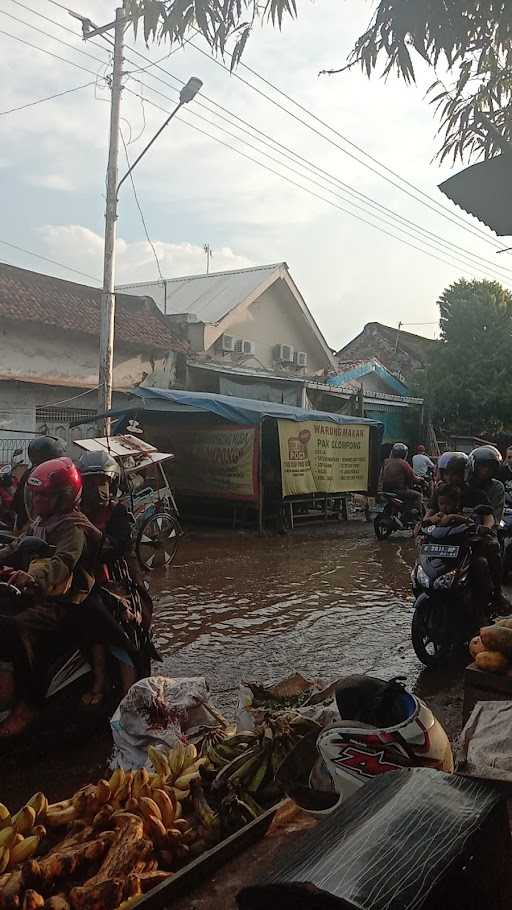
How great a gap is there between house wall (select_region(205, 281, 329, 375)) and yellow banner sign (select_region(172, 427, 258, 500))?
8041 mm

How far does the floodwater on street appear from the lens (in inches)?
223

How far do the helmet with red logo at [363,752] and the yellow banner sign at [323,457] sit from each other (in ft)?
36.0

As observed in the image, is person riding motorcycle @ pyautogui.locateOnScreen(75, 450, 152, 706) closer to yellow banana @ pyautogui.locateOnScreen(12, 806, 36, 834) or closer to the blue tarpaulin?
yellow banana @ pyautogui.locateOnScreen(12, 806, 36, 834)

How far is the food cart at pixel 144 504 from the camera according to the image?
9781 millimetres

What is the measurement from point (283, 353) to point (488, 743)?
22007 millimetres

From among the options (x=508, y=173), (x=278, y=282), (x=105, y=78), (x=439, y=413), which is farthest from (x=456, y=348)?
(x=508, y=173)

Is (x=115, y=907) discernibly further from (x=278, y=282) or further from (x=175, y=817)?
(x=278, y=282)

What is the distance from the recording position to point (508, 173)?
343 cm

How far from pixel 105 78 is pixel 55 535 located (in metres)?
13.5

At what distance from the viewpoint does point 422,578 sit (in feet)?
18.5

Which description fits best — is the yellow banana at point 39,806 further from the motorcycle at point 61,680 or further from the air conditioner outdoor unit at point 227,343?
the air conditioner outdoor unit at point 227,343

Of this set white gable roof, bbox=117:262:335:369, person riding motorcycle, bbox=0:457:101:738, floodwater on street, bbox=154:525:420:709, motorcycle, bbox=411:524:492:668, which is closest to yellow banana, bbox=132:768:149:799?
person riding motorcycle, bbox=0:457:101:738

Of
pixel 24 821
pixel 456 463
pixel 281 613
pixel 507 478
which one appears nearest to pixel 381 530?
pixel 507 478

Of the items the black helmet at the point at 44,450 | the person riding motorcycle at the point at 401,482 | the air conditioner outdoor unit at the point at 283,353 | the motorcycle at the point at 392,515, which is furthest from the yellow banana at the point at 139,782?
the air conditioner outdoor unit at the point at 283,353
